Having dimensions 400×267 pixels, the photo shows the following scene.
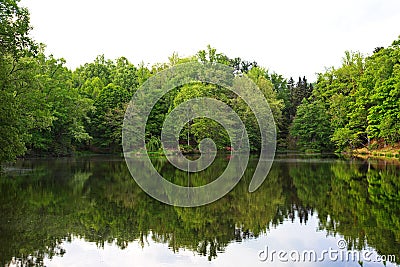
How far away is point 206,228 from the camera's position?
8.94 metres

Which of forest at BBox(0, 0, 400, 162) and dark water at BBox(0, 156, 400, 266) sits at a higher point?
forest at BBox(0, 0, 400, 162)

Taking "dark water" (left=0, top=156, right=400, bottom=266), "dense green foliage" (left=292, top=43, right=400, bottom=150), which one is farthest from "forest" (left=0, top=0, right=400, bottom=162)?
"dark water" (left=0, top=156, right=400, bottom=266)

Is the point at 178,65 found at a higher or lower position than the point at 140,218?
higher

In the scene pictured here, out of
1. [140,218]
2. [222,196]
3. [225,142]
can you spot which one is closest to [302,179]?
[222,196]

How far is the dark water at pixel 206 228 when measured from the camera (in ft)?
22.7

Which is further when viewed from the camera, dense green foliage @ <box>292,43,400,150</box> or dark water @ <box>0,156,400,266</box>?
dense green foliage @ <box>292,43,400,150</box>

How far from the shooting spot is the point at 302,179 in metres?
17.3

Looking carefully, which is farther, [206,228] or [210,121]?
[210,121]

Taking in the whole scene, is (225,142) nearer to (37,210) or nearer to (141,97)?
(141,97)

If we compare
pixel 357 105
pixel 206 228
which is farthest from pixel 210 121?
pixel 206 228

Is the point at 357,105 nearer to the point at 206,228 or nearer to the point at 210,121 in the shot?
the point at 210,121

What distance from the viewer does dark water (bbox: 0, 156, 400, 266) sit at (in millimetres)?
6922

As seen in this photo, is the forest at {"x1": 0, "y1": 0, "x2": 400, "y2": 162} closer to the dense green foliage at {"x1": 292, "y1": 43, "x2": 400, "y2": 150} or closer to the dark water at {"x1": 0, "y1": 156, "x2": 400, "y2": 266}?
the dense green foliage at {"x1": 292, "y1": 43, "x2": 400, "y2": 150}

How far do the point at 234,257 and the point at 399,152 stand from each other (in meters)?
26.7
